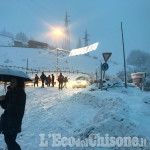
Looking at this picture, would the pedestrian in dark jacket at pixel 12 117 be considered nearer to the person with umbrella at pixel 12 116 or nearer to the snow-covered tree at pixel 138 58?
the person with umbrella at pixel 12 116

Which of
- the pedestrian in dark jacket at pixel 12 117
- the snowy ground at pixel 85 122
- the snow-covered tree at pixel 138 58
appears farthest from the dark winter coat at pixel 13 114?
the snow-covered tree at pixel 138 58

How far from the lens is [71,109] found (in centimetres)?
870

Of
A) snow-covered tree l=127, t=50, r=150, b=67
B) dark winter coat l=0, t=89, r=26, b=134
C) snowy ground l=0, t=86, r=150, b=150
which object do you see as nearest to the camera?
dark winter coat l=0, t=89, r=26, b=134

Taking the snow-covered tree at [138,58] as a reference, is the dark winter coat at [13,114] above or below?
below

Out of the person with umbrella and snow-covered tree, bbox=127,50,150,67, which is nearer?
the person with umbrella

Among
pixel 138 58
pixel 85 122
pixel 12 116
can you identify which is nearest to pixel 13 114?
pixel 12 116

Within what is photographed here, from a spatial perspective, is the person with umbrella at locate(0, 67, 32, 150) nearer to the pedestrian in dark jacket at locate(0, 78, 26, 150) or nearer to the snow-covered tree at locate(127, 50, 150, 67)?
the pedestrian in dark jacket at locate(0, 78, 26, 150)

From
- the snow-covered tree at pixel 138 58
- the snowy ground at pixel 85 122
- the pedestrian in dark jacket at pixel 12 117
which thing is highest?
the snow-covered tree at pixel 138 58

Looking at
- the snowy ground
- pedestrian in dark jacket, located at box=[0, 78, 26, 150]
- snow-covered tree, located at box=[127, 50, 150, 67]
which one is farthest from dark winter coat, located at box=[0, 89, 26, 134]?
snow-covered tree, located at box=[127, 50, 150, 67]

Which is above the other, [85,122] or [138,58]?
[138,58]

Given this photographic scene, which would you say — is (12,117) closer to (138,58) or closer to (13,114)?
(13,114)

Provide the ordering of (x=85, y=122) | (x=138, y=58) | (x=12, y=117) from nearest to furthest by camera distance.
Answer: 1. (x=12, y=117)
2. (x=85, y=122)
3. (x=138, y=58)

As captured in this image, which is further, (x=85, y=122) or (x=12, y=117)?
(x=85, y=122)

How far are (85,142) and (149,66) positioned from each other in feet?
273
